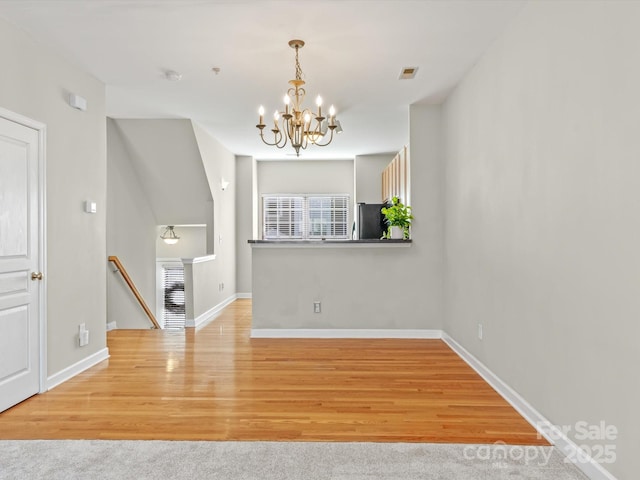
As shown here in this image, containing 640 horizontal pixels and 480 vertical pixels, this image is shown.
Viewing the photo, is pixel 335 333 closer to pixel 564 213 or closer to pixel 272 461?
pixel 272 461

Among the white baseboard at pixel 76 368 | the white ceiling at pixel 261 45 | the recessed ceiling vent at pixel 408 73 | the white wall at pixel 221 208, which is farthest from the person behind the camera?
the white wall at pixel 221 208

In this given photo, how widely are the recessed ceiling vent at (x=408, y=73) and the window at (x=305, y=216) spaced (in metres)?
4.61

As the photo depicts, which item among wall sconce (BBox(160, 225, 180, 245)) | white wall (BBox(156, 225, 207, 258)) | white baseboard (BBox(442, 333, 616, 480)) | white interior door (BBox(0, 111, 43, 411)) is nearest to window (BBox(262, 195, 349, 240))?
white wall (BBox(156, 225, 207, 258))

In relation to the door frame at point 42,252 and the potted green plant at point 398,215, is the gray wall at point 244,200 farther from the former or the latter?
the door frame at point 42,252

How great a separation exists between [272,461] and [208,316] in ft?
14.3

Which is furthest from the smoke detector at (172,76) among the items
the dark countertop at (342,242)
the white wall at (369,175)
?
the white wall at (369,175)

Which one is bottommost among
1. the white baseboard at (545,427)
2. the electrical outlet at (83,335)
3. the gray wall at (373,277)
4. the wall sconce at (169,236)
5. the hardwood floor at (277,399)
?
the hardwood floor at (277,399)

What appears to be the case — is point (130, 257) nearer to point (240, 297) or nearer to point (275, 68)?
point (240, 297)

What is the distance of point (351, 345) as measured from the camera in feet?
15.8

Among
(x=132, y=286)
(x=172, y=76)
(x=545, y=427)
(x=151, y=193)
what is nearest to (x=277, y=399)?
(x=545, y=427)

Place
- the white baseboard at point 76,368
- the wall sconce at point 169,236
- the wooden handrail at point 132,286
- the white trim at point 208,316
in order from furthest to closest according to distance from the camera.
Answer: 1. the wall sconce at point 169,236
2. the wooden handrail at point 132,286
3. the white trim at point 208,316
4. the white baseboard at point 76,368

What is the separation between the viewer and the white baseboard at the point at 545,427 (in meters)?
2.08

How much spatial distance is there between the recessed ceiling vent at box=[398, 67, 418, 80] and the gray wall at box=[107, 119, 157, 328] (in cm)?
389

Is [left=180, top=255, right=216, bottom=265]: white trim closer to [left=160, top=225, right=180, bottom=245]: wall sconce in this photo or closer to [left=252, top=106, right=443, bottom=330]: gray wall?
[left=252, top=106, right=443, bottom=330]: gray wall
